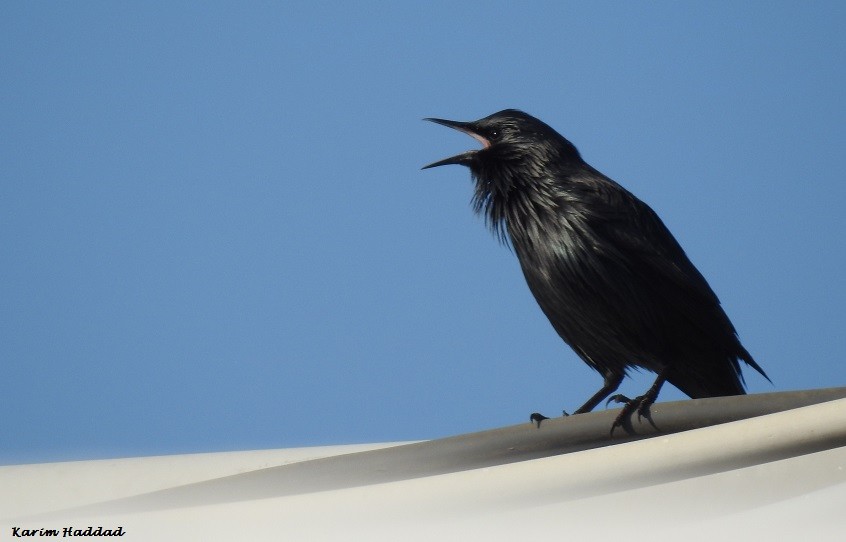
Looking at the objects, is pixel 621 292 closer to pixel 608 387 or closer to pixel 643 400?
pixel 608 387

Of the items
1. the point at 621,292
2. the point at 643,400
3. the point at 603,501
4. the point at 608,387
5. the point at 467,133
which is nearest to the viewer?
the point at 603,501

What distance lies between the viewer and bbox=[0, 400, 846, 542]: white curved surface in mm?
1409

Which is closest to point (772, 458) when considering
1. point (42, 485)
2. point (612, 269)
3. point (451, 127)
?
point (42, 485)

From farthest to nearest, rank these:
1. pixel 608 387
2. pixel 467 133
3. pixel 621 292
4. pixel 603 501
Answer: pixel 467 133
pixel 608 387
pixel 621 292
pixel 603 501

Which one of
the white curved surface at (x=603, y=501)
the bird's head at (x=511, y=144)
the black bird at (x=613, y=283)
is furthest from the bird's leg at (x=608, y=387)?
the white curved surface at (x=603, y=501)

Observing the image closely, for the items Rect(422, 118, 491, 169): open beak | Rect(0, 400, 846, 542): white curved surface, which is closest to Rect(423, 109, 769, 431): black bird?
Rect(422, 118, 491, 169): open beak

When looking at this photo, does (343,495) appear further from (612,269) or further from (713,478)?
(612,269)

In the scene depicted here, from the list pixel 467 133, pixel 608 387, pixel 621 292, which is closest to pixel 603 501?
pixel 621 292

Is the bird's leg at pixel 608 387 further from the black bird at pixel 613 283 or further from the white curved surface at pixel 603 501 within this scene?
the white curved surface at pixel 603 501

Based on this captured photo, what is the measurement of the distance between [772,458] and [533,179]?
254 centimetres

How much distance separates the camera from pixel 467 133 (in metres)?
4.28

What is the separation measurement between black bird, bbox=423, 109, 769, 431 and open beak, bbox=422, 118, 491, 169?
0.69 ft

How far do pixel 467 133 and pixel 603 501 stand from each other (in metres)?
2.89

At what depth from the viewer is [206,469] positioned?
2359 mm
